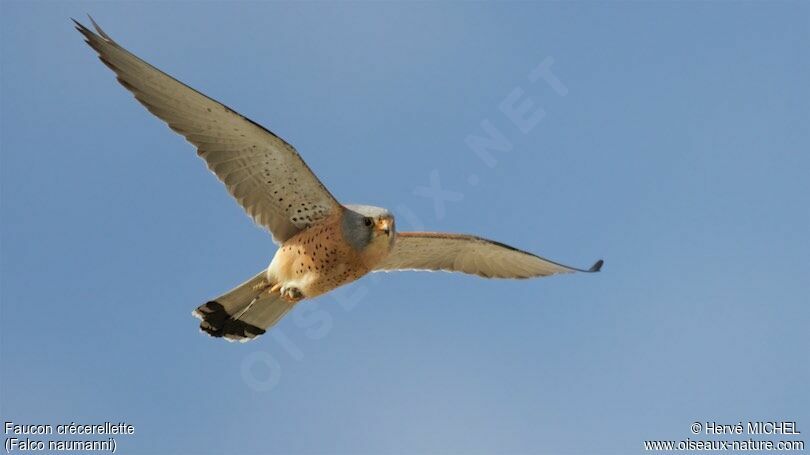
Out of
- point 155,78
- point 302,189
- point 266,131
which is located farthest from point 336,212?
point 155,78

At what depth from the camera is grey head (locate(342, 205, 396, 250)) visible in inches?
416

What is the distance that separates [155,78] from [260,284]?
2.68 m

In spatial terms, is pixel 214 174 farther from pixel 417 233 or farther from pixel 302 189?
pixel 417 233

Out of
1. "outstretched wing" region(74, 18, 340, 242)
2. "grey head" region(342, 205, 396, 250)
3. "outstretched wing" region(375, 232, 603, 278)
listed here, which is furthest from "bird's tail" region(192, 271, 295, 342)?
"outstretched wing" region(375, 232, 603, 278)

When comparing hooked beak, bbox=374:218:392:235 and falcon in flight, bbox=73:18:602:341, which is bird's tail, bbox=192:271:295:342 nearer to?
falcon in flight, bbox=73:18:602:341

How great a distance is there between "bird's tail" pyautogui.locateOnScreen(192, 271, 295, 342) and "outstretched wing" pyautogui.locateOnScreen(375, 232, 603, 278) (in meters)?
1.53

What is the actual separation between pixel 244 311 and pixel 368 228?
6.28 ft

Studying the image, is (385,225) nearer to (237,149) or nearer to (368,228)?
(368,228)

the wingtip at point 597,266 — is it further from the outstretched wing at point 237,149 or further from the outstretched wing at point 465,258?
the outstretched wing at point 237,149

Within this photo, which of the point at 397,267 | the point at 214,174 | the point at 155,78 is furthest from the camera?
the point at 397,267

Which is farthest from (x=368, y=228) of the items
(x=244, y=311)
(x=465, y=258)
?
(x=465, y=258)

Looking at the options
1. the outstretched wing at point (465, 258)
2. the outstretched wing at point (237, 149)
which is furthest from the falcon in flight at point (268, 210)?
the outstretched wing at point (465, 258)

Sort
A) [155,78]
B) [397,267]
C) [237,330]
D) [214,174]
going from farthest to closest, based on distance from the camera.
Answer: [397,267], [237,330], [214,174], [155,78]

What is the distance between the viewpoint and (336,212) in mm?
10930
